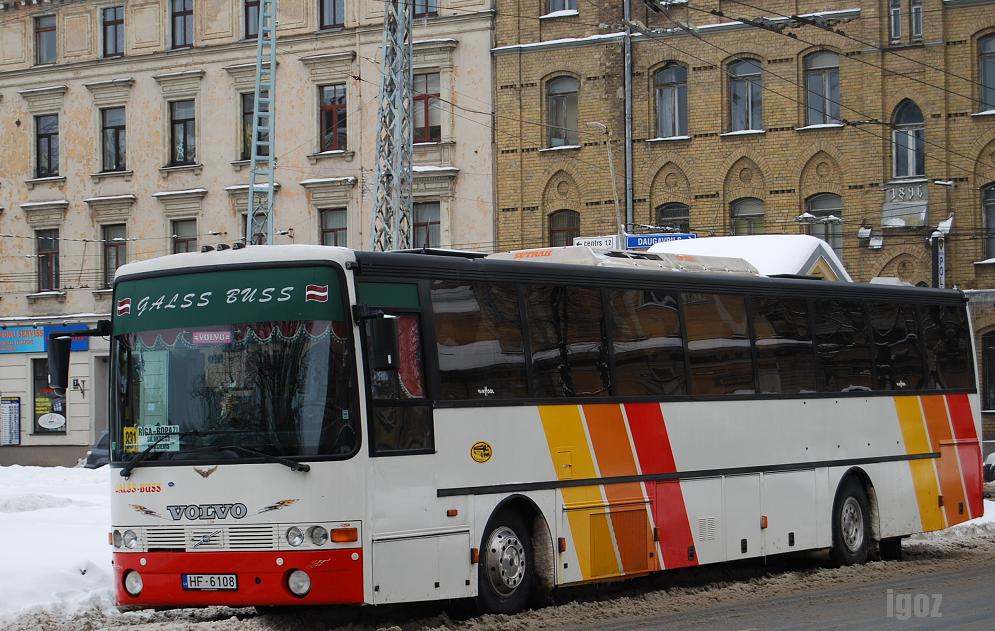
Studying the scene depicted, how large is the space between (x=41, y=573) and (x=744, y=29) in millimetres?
30482

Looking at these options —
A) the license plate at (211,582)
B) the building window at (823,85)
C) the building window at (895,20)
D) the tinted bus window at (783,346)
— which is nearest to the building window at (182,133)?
the building window at (823,85)

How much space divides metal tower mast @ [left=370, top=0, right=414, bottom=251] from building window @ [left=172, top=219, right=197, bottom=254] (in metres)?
22.1

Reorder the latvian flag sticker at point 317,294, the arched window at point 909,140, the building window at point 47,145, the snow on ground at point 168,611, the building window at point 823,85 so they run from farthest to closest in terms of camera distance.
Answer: the building window at point 47,145 → the building window at point 823,85 → the arched window at point 909,140 → the snow on ground at point 168,611 → the latvian flag sticker at point 317,294

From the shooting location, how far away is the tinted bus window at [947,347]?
63.8 feet

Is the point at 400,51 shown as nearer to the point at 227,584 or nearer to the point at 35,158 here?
the point at 227,584

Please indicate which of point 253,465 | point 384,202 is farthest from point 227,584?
point 384,202

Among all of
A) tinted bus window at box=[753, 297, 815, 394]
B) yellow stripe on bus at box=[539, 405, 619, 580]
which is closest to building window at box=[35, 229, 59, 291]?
tinted bus window at box=[753, 297, 815, 394]

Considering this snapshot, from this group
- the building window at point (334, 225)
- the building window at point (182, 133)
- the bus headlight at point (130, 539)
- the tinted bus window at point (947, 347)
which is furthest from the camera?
the building window at point (182, 133)

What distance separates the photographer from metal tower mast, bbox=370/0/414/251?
2555 centimetres

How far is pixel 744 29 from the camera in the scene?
41.4 metres

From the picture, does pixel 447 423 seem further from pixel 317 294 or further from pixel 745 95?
pixel 745 95

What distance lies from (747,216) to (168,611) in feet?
98.0

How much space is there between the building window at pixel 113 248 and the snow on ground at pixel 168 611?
2963cm
